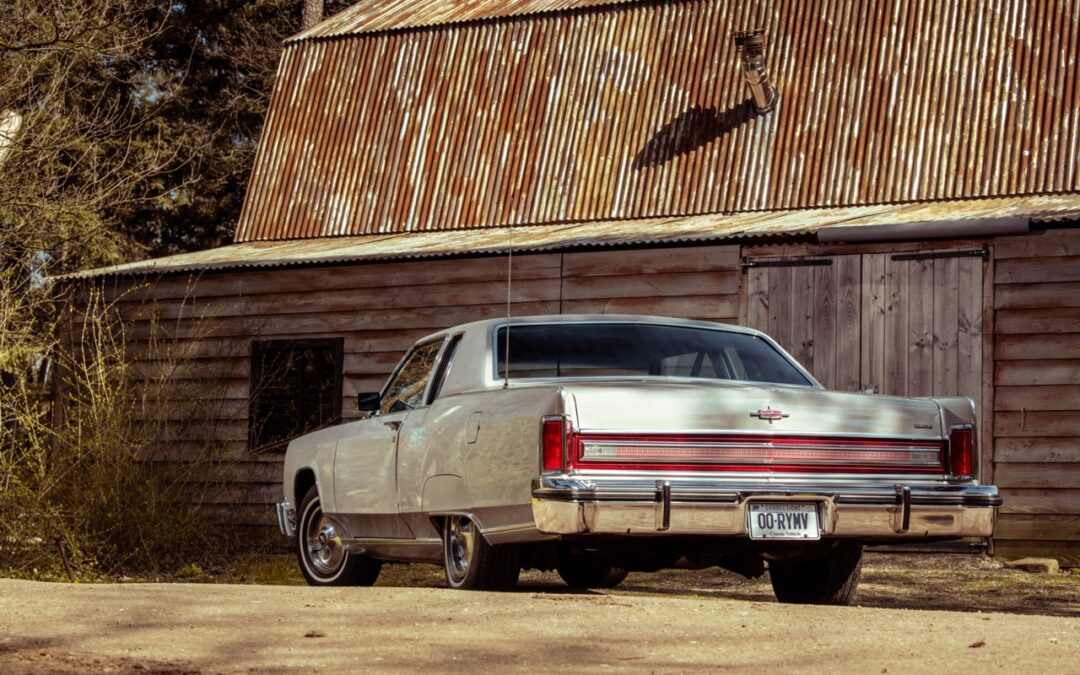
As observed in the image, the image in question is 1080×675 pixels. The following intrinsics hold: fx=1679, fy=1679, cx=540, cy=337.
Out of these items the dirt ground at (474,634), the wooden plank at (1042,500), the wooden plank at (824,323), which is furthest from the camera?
the wooden plank at (824,323)

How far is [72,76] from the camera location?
88.8 feet

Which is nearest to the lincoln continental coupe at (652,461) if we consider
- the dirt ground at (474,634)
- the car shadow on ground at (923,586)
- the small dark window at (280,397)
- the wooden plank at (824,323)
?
the dirt ground at (474,634)

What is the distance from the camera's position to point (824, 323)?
16375mm

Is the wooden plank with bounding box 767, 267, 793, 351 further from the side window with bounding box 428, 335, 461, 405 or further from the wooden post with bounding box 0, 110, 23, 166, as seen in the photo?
the wooden post with bounding box 0, 110, 23, 166

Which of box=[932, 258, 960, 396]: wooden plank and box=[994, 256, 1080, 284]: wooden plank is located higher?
box=[994, 256, 1080, 284]: wooden plank

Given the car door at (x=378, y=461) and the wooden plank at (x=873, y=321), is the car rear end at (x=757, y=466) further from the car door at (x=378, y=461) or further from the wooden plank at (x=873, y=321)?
the wooden plank at (x=873, y=321)

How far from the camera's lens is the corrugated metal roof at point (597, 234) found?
16.1m

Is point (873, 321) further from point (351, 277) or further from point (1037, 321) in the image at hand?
point (351, 277)

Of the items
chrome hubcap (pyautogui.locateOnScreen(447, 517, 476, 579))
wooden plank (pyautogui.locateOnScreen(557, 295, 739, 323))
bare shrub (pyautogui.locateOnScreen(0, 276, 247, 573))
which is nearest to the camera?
chrome hubcap (pyautogui.locateOnScreen(447, 517, 476, 579))

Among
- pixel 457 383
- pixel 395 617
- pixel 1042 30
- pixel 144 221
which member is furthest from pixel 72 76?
pixel 395 617

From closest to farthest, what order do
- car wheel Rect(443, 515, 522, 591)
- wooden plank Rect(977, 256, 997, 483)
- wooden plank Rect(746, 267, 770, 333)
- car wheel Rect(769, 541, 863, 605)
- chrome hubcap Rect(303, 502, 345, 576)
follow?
car wheel Rect(443, 515, 522, 591)
car wheel Rect(769, 541, 863, 605)
chrome hubcap Rect(303, 502, 345, 576)
wooden plank Rect(977, 256, 997, 483)
wooden plank Rect(746, 267, 770, 333)

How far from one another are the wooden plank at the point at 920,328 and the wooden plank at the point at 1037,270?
667mm

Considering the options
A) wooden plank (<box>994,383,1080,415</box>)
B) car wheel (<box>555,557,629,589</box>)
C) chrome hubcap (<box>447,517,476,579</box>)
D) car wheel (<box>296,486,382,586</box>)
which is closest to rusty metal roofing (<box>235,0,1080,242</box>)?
wooden plank (<box>994,383,1080,415</box>)

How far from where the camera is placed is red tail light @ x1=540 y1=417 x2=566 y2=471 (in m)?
8.13
